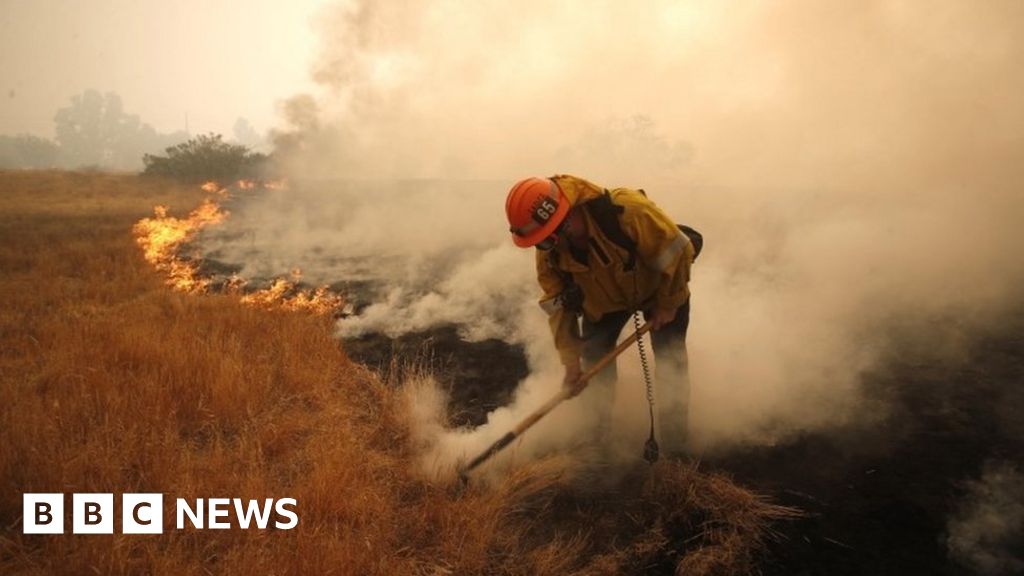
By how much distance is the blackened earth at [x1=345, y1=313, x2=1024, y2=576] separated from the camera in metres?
2.75

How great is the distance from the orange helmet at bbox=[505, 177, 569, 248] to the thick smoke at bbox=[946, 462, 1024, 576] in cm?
264

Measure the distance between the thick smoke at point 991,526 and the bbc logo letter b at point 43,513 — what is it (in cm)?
460

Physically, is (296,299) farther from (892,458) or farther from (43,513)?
(892,458)

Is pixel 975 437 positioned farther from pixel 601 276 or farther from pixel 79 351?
A: pixel 79 351

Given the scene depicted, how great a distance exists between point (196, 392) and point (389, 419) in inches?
62.0

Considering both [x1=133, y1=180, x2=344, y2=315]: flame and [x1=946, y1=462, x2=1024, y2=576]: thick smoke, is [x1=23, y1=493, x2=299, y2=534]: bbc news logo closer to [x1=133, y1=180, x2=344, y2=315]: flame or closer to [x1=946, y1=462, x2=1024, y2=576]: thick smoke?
[x1=946, y1=462, x2=1024, y2=576]: thick smoke

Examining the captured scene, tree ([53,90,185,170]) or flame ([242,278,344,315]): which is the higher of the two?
tree ([53,90,185,170])

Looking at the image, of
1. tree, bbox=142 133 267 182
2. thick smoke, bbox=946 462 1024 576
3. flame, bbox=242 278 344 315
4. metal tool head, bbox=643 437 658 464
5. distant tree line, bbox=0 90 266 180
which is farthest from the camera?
distant tree line, bbox=0 90 266 180

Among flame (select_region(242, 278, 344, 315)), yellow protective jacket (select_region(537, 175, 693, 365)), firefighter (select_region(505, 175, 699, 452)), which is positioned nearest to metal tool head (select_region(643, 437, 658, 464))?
firefighter (select_region(505, 175, 699, 452))

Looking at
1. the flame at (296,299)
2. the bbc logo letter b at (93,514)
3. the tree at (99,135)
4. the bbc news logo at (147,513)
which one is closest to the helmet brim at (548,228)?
the bbc news logo at (147,513)

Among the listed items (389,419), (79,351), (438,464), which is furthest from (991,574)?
(79,351)

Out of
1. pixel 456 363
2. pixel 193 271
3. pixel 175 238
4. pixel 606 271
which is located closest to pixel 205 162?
pixel 175 238

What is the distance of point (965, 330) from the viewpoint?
5.39 meters

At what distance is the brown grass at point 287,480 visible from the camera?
2654 mm
